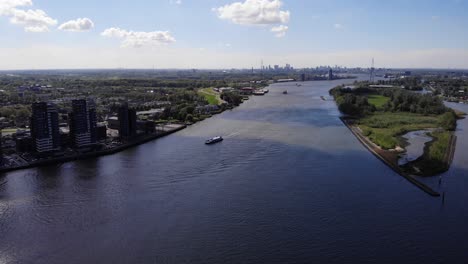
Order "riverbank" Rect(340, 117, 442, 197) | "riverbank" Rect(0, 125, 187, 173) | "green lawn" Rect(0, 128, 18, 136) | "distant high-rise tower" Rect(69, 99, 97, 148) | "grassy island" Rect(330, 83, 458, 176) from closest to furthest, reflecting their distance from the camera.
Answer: "riverbank" Rect(340, 117, 442, 197)
"riverbank" Rect(0, 125, 187, 173)
"grassy island" Rect(330, 83, 458, 176)
"distant high-rise tower" Rect(69, 99, 97, 148)
"green lawn" Rect(0, 128, 18, 136)

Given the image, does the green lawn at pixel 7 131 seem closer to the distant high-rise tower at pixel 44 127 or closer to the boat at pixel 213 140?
the distant high-rise tower at pixel 44 127

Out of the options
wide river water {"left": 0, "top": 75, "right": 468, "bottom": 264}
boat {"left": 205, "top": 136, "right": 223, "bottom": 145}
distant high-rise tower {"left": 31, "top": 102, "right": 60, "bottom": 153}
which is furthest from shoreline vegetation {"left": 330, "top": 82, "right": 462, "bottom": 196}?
distant high-rise tower {"left": 31, "top": 102, "right": 60, "bottom": 153}

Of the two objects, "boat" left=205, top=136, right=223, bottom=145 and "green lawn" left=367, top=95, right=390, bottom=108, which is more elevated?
"green lawn" left=367, top=95, right=390, bottom=108

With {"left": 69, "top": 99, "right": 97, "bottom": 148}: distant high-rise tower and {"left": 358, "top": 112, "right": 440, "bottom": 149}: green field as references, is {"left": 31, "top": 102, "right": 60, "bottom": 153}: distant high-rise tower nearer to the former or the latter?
{"left": 69, "top": 99, "right": 97, "bottom": 148}: distant high-rise tower

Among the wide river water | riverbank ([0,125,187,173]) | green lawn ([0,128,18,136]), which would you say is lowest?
the wide river water

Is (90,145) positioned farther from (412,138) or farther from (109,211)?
(412,138)

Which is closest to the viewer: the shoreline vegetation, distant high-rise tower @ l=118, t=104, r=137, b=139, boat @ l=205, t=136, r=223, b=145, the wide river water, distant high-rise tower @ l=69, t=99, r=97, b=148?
the wide river water
